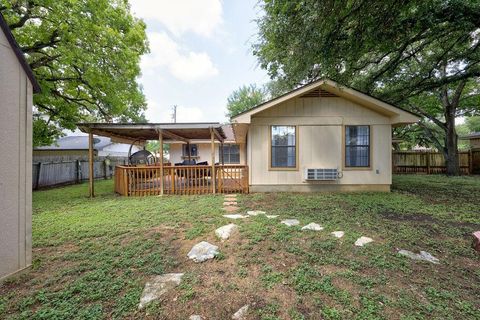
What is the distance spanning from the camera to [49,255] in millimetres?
3016

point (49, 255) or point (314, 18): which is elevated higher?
point (314, 18)

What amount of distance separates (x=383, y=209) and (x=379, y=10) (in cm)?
456

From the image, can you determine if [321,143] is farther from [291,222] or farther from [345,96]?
[291,222]

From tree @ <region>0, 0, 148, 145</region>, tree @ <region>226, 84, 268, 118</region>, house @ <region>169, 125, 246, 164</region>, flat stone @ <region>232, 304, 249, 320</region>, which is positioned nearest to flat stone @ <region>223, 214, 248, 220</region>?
flat stone @ <region>232, 304, 249, 320</region>

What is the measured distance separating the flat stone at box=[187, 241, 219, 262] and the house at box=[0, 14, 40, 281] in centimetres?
200

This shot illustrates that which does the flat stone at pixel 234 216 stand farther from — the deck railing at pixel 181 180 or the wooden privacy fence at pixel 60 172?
the wooden privacy fence at pixel 60 172

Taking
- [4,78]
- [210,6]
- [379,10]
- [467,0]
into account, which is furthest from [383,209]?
[210,6]

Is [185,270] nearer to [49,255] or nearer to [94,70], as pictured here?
[49,255]

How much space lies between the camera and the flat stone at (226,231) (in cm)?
353

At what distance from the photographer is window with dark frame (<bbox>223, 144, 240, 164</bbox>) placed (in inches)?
601

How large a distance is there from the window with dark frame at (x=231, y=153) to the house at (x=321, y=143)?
7722mm

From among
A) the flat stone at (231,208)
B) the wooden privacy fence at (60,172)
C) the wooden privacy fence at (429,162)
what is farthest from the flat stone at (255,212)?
the wooden privacy fence at (429,162)

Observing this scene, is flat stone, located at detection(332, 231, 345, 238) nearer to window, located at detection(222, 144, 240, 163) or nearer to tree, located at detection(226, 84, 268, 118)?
window, located at detection(222, 144, 240, 163)

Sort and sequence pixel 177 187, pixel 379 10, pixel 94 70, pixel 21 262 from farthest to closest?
pixel 177 187
pixel 94 70
pixel 379 10
pixel 21 262
